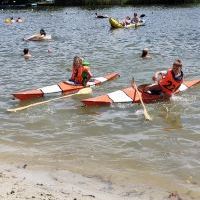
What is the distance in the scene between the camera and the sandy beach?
19.9 ft

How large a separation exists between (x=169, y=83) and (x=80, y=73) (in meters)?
2.91

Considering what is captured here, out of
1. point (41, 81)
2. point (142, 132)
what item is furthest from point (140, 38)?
point (142, 132)

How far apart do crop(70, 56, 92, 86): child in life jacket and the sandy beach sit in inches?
250

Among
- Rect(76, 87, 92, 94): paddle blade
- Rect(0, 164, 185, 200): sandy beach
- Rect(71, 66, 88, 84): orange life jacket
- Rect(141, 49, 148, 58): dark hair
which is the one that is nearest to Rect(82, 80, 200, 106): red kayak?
Rect(76, 87, 92, 94): paddle blade

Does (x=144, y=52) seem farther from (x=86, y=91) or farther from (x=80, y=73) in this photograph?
(x=86, y=91)

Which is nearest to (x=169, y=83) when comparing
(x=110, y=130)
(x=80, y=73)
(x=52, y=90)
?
(x=80, y=73)

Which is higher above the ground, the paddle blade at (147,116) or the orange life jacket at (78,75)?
the orange life jacket at (78,75)

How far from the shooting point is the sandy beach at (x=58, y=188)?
6.07m

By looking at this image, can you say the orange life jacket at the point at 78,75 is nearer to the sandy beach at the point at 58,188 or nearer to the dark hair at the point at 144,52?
the dark hair at the point at 144,52

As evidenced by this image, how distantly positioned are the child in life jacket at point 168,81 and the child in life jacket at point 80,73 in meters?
2.08

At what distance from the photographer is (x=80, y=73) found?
13773 mm

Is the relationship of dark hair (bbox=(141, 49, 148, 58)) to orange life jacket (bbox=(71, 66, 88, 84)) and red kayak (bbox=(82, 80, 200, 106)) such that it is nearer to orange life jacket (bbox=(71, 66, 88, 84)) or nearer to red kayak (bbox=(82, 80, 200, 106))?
orange life jacket (bbox=(71, 66, 88, 84))

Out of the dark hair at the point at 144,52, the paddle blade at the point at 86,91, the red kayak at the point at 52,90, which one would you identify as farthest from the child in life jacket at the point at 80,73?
the dark hair at the point at 144,52

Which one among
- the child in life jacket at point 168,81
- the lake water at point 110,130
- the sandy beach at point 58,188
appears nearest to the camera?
the sandy beach at point 58,188
